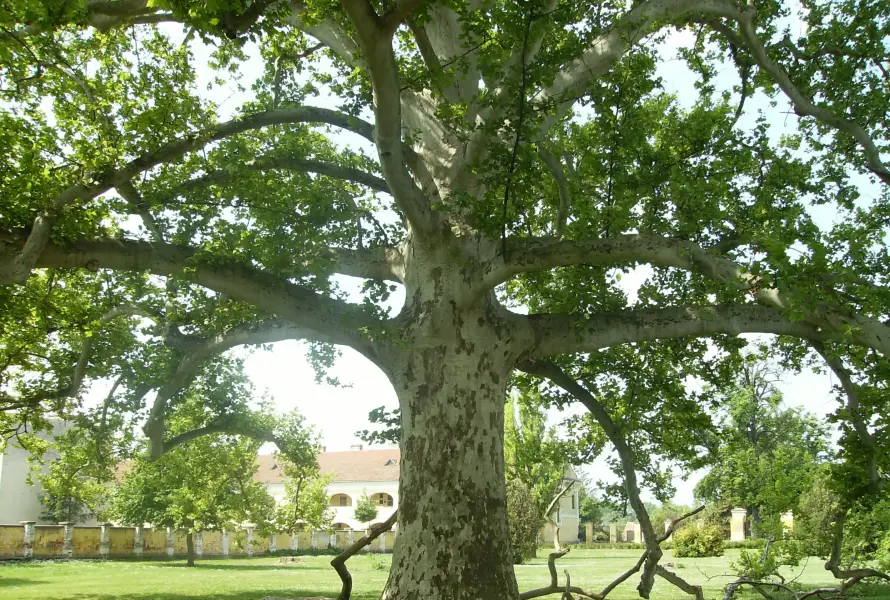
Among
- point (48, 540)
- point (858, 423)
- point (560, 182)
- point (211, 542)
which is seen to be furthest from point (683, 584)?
point (211, 542)

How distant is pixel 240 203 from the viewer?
10789mm

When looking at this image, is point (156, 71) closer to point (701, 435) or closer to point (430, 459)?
point (430, 459)

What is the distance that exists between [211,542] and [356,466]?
1114 inches

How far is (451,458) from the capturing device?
27.8 feet

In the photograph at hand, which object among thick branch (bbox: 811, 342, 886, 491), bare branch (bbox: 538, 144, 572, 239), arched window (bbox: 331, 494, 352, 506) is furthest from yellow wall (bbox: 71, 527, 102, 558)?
thick branch (bbox: 811, 342, 886, 491)

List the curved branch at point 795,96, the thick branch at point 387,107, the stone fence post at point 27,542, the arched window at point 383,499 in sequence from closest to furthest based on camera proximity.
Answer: the thick branch at point 387,107, the curved branch at point 795,96, the stone fence post at point 27,542, the arched window at point 383,499

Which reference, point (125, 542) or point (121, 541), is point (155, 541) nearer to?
point (125, 542)

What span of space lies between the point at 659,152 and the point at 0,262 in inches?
393

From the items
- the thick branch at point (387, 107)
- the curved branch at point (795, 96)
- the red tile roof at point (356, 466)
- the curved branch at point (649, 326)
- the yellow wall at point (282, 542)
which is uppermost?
the curved branch at point (795, 96)

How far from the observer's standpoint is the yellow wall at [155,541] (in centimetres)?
4169

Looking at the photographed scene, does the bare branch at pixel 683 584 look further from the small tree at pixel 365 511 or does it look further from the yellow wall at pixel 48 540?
the small tree at pixel 365 511

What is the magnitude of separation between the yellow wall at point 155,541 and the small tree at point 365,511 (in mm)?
20694

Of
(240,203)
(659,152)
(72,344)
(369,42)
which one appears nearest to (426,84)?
(369,42)

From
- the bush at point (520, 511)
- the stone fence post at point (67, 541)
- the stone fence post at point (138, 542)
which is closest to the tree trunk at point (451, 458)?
the bush at point (520, 511)
